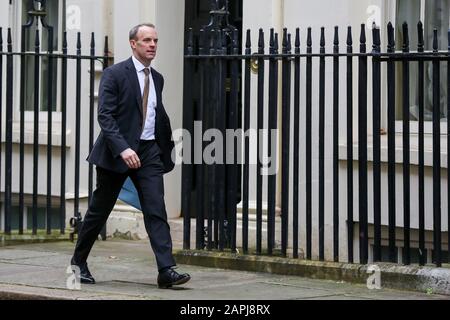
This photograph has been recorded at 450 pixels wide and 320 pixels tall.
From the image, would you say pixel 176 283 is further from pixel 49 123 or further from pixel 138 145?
pixel 49 123

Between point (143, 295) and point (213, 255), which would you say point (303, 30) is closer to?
point (213, 255)

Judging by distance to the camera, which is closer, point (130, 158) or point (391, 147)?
point (130, 158)

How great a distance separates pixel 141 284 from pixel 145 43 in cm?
193

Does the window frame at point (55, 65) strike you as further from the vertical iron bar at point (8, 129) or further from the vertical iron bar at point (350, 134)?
the vertical iron bar at point (350, 134)

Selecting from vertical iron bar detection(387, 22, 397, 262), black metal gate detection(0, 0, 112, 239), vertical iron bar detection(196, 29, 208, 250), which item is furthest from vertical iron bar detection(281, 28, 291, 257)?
black metal gate detection(0, 0, 112, 239)

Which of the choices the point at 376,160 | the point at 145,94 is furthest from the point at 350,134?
the point at 145,94

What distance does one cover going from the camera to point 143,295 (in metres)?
8.70

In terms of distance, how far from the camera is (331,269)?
963cm

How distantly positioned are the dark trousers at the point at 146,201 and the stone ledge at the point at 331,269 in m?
1.31

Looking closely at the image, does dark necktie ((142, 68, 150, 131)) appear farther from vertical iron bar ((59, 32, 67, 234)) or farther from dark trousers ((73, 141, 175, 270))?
vertical iron bar ((59, 32, 67, 234))

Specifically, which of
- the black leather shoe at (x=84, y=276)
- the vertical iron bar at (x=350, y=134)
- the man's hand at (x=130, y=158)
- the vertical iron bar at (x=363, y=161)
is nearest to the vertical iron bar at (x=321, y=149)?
the vertical iron bar at (x=350, y=134)

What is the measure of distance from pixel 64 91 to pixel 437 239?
4499mm

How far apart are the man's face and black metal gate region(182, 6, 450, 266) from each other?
1302mm
